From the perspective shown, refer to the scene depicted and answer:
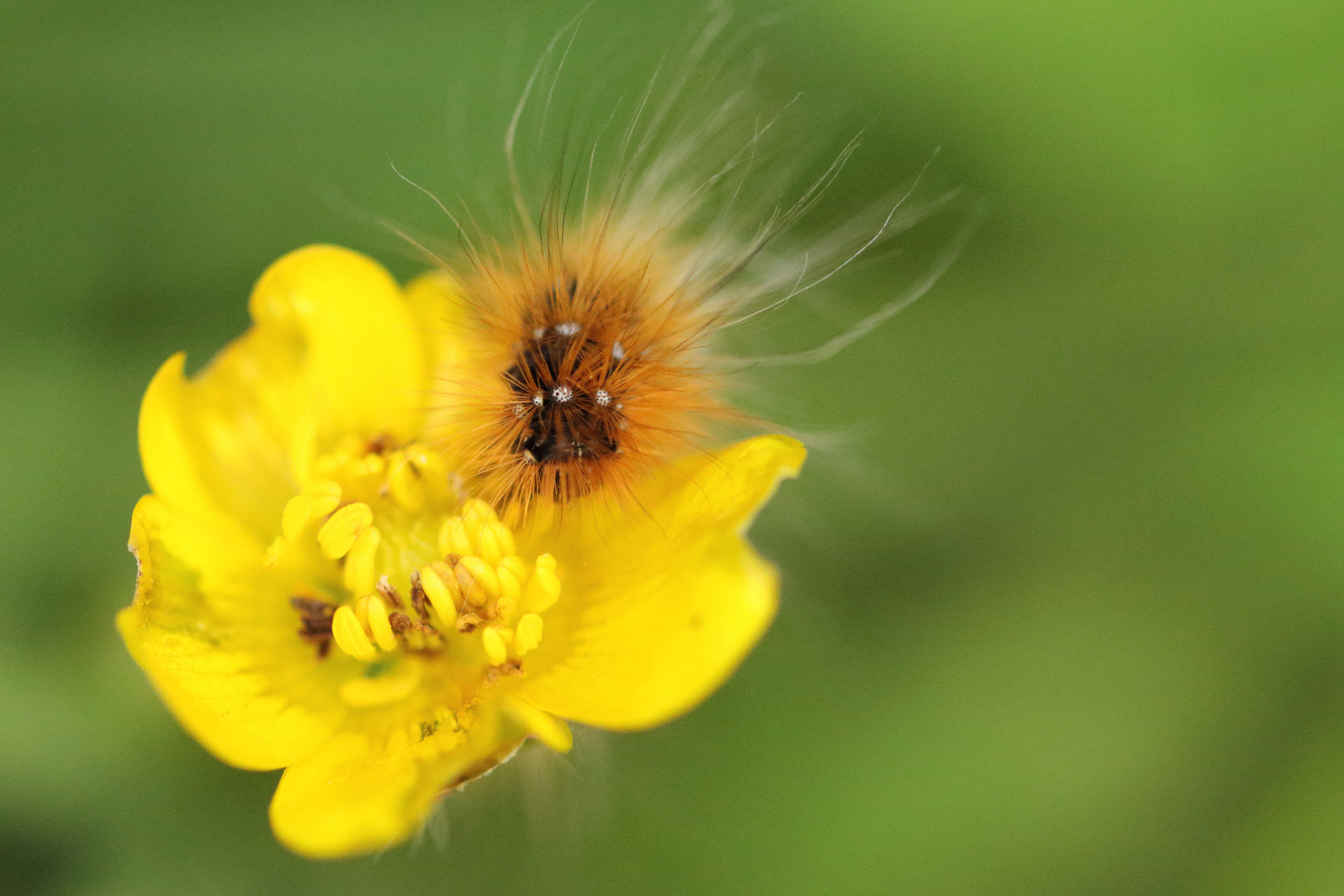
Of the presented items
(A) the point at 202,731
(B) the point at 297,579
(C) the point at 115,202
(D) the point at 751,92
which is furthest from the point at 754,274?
(C) the point at 115,202

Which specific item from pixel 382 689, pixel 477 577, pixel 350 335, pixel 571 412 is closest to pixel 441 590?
pixel 477 577

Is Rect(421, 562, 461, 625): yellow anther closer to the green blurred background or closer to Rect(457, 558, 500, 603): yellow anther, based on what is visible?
Rect(457, 558, 500, 603): yellow anther

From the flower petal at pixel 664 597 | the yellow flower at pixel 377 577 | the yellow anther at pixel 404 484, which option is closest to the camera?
the flower petal at pixel 664 597

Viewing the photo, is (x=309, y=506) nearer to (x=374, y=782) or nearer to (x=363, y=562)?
(x=363, y=562)

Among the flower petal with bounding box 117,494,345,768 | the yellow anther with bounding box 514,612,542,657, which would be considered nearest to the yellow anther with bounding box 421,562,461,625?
the yellow anther with bounding box 514,612,542,657

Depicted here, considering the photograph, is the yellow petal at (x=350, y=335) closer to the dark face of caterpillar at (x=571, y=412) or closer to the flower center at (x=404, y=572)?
the flower center at (x=404, y=572)

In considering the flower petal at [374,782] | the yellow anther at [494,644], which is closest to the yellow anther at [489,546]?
the yellow anther at [494,644]

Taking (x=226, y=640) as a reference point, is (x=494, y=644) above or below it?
below
